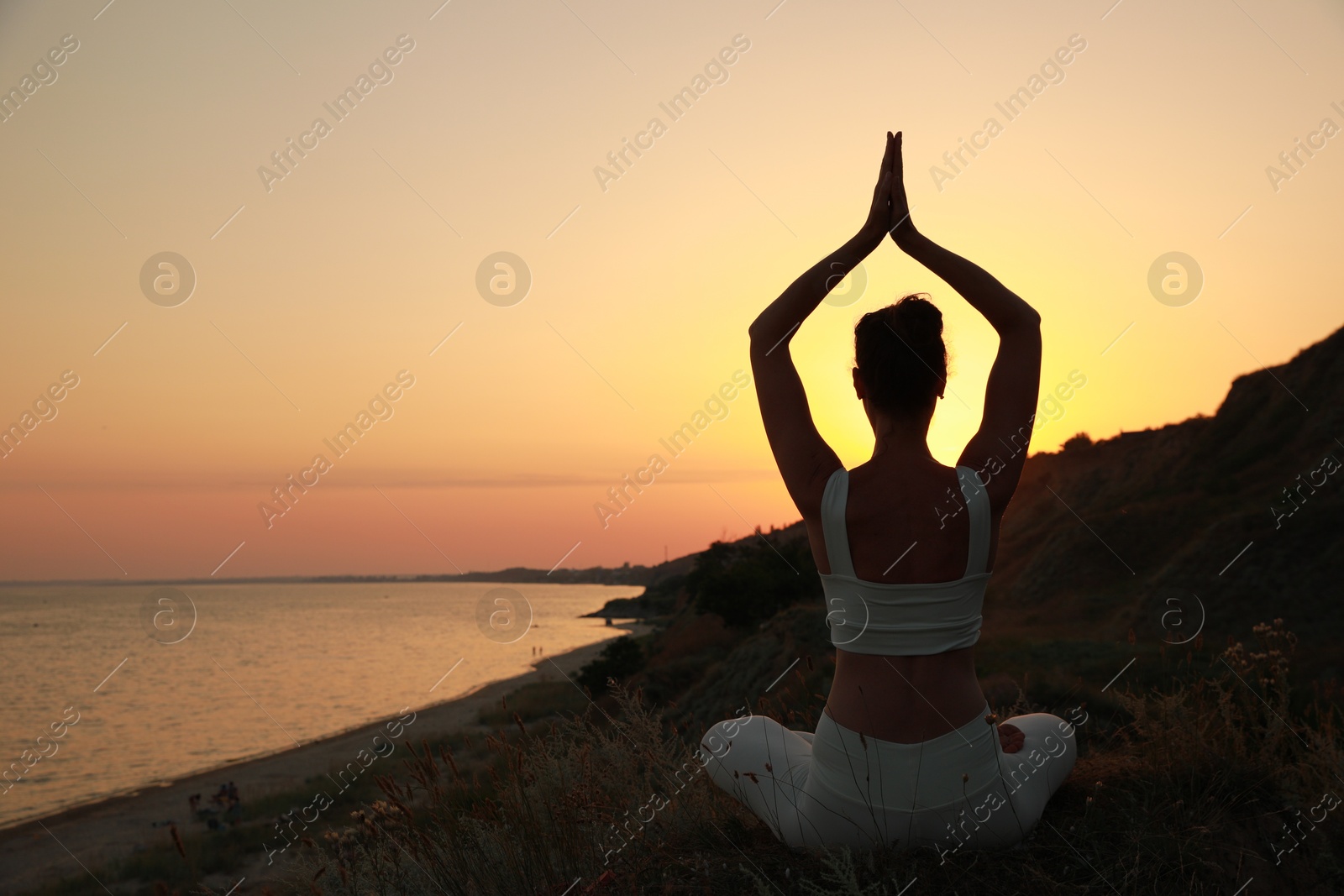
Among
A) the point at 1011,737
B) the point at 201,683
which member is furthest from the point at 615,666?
the point at 201,683

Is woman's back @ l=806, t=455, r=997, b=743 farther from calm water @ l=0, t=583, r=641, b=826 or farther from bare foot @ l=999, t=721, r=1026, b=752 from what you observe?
calm water @ l=0, t=583, r=641, b=826

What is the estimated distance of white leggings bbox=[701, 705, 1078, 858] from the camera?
2.58 metres

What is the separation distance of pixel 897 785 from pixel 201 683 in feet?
229

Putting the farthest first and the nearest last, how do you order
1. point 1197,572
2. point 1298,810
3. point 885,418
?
point 1197,572, point 1298,810, point 885,418

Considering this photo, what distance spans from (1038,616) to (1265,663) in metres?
22.7

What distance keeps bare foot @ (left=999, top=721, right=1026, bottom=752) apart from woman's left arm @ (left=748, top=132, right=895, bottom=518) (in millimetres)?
1240

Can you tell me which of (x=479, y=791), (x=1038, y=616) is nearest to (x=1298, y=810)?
(x=479, y=791)

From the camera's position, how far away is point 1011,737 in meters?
3.03

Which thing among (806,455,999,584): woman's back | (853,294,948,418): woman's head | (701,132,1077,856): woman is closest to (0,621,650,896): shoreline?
(701,132,1077,856): woman

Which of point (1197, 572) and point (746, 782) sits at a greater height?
point (746, 782)

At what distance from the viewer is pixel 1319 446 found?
28.1 metres

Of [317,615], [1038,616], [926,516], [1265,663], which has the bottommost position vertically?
[1038,616]

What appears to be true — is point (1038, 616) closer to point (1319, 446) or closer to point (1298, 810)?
point (1319, 446)

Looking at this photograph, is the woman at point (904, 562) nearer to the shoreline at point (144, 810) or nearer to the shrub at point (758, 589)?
the shoreline at point (144, 810)
